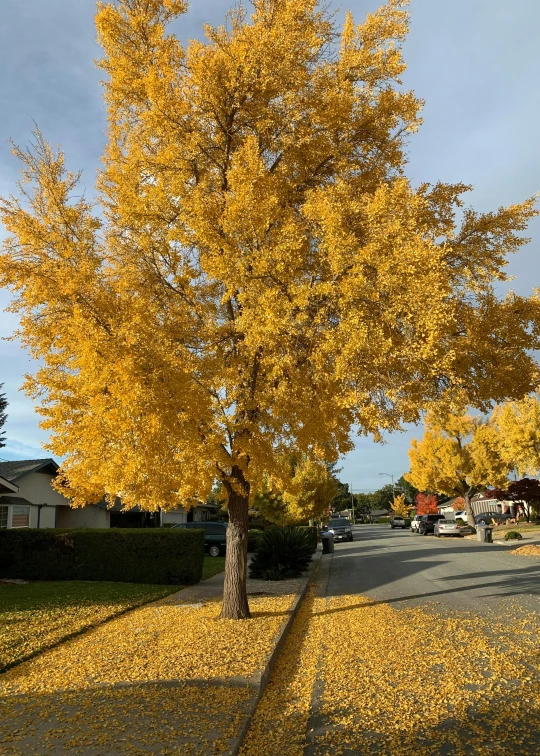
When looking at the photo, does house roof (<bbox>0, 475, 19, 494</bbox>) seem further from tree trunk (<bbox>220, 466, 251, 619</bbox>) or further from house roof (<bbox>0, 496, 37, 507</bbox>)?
tree trunk (<bbox>220, 466, 251, 619</bbox>)

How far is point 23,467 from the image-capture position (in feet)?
81.8

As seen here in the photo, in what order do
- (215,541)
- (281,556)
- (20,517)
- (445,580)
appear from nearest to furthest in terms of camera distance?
(445,580) → (281,556) → (20,517) → (215,541)

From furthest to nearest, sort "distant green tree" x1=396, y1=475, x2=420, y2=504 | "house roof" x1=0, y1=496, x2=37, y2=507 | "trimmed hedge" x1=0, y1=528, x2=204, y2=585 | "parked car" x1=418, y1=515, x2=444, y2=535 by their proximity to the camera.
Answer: "distant green tree" x1=396, y1=475, x2=420, y2=504, "parked car" x1=418, y1=515, x2=444, y2=535, "house roof" x1=0, y1=496, x2=37, y2=507, "trimmed hedge" x1=0, y1=528, x2=204, y2=585

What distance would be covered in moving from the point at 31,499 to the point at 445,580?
18737mm

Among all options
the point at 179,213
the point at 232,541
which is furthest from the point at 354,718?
the point at 179,213

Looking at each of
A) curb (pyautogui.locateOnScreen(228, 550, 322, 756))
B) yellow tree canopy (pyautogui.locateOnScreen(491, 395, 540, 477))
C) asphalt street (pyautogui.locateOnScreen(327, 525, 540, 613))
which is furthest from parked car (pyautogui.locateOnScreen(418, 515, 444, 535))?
curb (pyautogui.locateOnScreen(228, 550, 322, 756))

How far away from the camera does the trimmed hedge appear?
14484 millimetres

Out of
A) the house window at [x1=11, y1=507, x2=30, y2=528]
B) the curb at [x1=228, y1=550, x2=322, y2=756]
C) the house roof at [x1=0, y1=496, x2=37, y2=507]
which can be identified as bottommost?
the curb at [x1=228, y1=550, x2=322, y2=756]

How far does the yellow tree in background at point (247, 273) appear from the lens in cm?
639

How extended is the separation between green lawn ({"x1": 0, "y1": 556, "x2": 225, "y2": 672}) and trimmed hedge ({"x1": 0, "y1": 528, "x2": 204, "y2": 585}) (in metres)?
0.60

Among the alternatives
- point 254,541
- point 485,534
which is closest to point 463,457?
point 485,534

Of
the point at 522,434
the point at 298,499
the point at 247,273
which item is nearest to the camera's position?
the point at 247,273

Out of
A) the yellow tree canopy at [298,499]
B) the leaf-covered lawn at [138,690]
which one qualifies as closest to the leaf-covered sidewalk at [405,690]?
the leaf-covered lawn at [138,690]

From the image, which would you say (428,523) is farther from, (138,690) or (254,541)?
(138,690)
